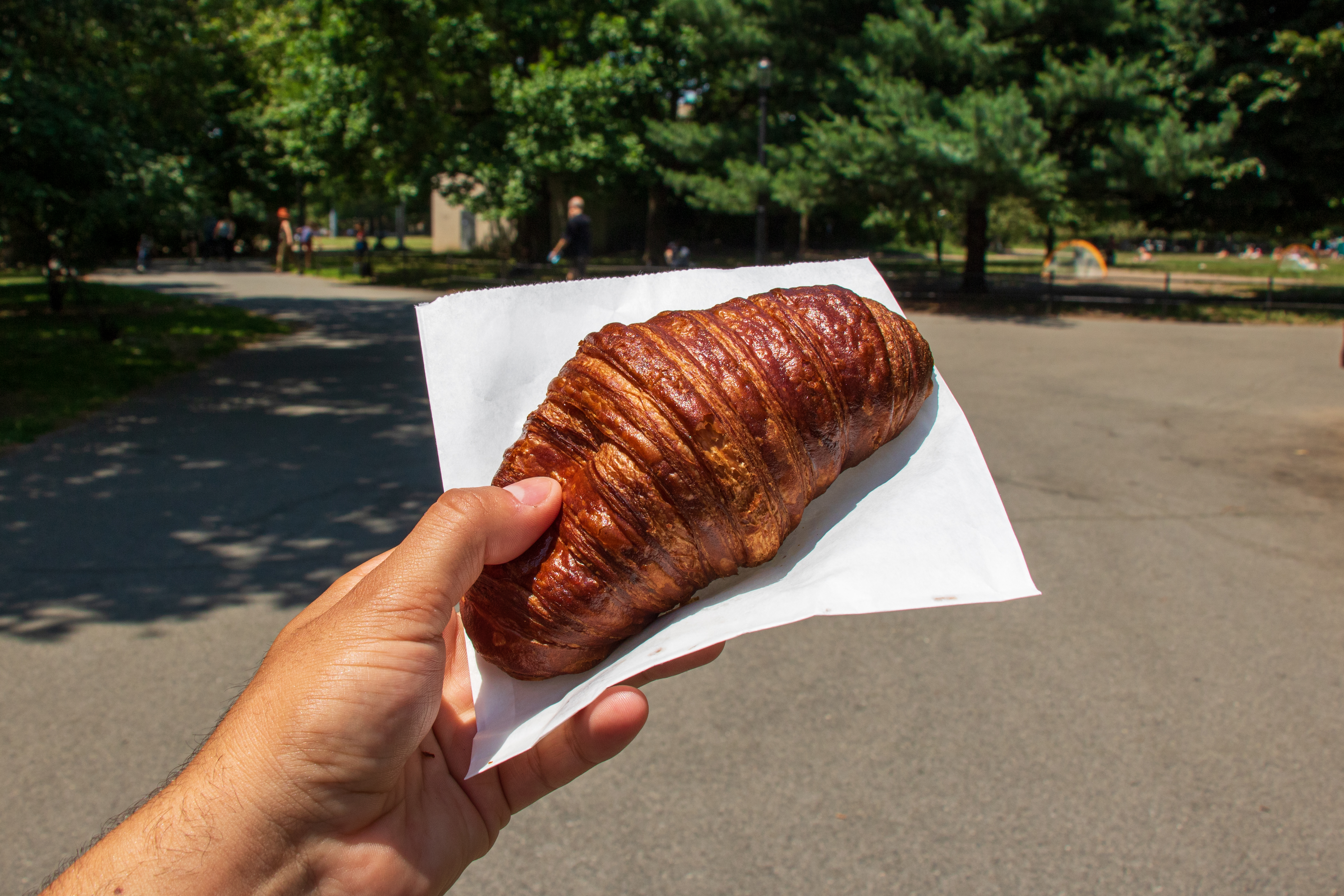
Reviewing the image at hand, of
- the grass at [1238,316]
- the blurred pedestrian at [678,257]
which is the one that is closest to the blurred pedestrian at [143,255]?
the blurred pedestrian at [678,257]

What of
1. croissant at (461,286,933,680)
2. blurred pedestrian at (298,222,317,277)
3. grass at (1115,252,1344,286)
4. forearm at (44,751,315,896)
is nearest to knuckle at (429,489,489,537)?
croissant at (461,286,933,680)

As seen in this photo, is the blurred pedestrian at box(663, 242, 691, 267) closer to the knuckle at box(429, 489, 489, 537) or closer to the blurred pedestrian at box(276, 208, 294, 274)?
the blurred pedestrian at box(276, 208, 294, 274)

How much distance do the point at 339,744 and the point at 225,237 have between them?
1709 inches

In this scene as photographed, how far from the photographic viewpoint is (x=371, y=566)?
8.00ft

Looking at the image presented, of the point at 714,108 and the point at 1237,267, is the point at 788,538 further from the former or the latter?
the point at 1237,267

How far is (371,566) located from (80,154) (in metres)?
10.2

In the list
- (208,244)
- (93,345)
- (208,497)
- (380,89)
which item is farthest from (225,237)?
(208,497)

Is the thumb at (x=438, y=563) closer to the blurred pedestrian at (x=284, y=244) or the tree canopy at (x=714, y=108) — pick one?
the tree canopy at (x=714, y=108)

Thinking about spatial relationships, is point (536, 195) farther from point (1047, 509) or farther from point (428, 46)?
point (1047, 509)

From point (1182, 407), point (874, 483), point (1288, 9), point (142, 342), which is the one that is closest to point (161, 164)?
point (142, 342)

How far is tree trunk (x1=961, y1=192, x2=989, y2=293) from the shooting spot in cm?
2306

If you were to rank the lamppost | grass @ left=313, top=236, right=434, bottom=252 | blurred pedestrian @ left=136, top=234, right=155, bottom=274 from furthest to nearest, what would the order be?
grass @ left=313, top=236, right=434, bottom=252 → blurred pedestrian @ left=136, top=234, right=155, bottom=274 → the lamppost

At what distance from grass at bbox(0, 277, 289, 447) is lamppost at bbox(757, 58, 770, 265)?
1019cm

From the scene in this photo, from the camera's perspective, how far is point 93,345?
14945 millimetres
